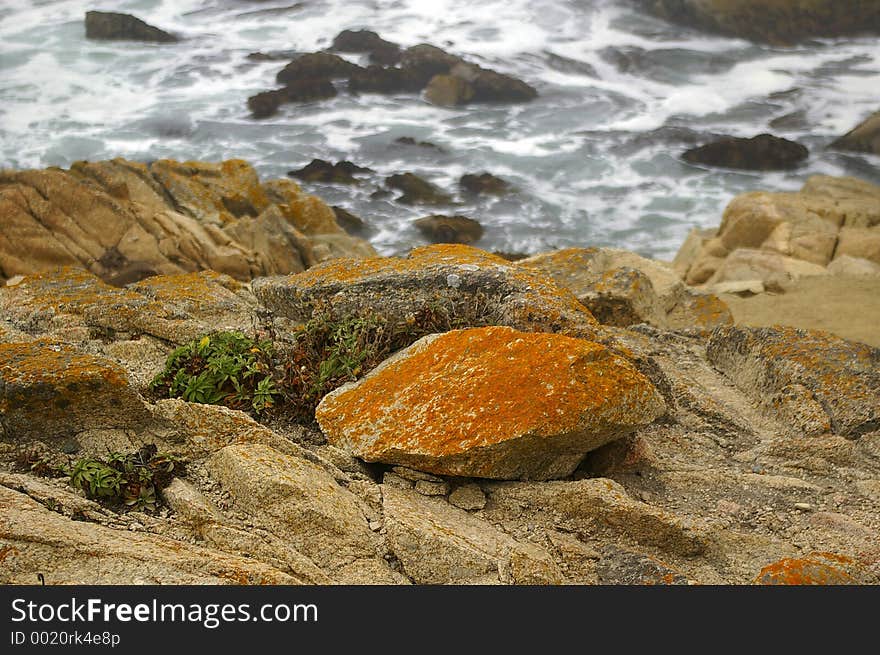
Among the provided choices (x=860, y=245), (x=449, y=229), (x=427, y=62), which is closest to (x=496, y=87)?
(x=427, y=62)

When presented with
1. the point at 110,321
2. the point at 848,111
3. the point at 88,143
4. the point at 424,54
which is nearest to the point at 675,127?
the point at 848,111

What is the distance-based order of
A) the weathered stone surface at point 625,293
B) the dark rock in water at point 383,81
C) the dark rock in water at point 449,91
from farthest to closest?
the dark rock in water at point 383,81 < the dark rock in water at point 449,91 < the weathered stone surface at point 625,293

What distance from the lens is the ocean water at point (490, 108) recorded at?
2300 centimetres

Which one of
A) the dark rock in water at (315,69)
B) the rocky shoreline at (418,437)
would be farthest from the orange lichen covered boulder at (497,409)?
the dark rock in water at (315,69)

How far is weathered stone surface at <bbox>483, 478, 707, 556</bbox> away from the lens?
448cm

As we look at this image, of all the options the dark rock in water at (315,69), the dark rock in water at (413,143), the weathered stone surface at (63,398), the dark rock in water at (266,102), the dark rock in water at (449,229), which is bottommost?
the dark rock in water at (449,229)

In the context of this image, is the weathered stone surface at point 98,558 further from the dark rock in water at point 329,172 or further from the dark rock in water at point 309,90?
the dark rock in water at point 309,90

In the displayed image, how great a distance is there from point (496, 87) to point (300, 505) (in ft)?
90.2

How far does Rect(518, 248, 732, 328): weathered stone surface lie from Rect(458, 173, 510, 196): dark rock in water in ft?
43.5

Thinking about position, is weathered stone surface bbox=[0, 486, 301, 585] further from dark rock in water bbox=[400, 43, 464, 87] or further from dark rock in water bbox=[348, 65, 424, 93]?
dark rock in water bbox=[400, 43, 464, 87]

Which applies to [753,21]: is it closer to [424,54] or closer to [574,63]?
[574,63]

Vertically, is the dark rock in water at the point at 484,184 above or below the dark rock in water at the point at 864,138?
below

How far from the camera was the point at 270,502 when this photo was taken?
4309mm

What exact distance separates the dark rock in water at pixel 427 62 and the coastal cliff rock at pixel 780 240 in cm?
1464
